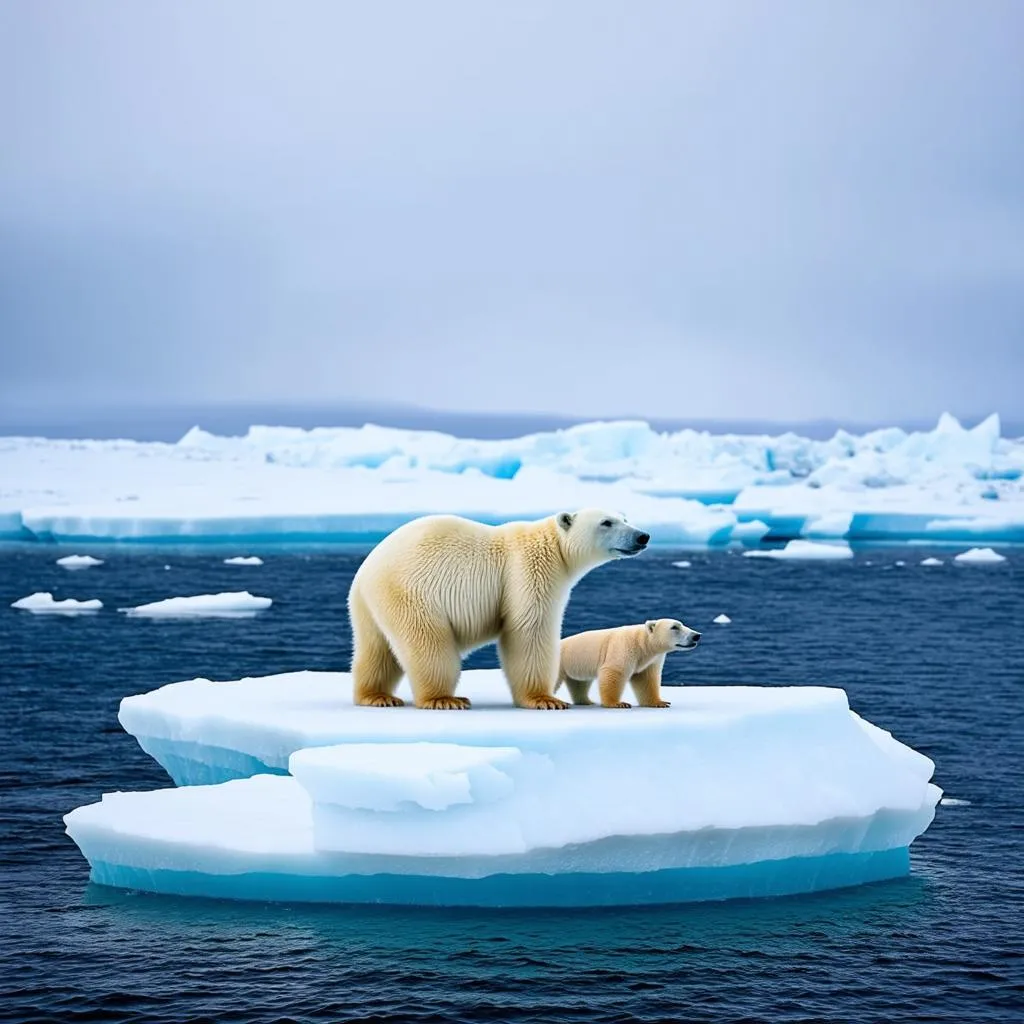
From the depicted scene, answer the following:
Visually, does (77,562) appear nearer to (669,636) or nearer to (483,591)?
(483,591)

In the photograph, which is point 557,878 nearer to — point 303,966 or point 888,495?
point 303,966

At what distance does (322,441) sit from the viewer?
6588 centimetres

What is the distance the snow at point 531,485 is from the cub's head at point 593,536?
30094 mm

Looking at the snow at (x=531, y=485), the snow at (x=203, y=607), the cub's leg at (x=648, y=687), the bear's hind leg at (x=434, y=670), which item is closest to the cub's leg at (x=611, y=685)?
the cub's leg at (x=648, y=687)

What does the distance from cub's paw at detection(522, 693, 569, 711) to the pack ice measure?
0.30 feet

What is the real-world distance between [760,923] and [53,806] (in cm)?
548

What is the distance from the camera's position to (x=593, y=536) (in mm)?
8711

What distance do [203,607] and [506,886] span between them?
17824 mm

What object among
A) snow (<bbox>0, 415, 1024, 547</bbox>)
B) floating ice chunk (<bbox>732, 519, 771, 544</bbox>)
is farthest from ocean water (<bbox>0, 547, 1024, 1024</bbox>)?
floating ice chunk (<bbox>732, 519, 771, 544</bbox>)

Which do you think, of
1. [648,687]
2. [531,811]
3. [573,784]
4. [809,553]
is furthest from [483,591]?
[809,553]

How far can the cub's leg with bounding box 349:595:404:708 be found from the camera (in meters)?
9.05

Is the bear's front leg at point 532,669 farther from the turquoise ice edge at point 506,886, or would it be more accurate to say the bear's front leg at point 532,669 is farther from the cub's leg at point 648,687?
the turquoise ice edge at point 506,886

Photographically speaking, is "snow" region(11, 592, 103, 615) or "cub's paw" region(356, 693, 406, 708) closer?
"cub's paw" region(356, 693, 406, 708)

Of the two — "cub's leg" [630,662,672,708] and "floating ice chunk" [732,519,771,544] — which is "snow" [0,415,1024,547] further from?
"cub's leg" [630,662,672,708]
